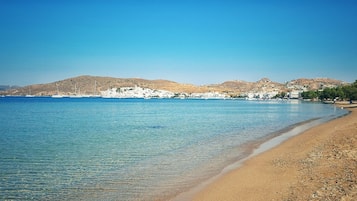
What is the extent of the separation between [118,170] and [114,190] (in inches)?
147

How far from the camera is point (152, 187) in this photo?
1376cm

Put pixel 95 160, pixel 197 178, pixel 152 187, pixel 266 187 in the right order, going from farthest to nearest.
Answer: pixel 95 160
pixel 197 178
pixel 152 187
pixel 266 187

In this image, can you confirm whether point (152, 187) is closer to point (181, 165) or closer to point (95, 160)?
point (181, 165)

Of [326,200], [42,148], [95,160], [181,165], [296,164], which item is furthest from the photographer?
[42,148]

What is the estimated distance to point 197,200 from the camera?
466 inches

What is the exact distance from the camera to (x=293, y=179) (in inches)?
535

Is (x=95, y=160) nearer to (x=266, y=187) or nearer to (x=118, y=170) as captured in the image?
(x=118, y=170)

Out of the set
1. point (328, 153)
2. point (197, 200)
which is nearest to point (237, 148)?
point (328, 153)

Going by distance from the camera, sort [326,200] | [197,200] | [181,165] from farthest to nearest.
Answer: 1. [181,165]
2. [197,200]
3. [326,200]

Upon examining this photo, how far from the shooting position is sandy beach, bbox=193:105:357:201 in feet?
36.7

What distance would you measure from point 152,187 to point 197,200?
254 centimetres

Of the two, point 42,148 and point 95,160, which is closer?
point 95,160

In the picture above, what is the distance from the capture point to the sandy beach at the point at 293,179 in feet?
36.7

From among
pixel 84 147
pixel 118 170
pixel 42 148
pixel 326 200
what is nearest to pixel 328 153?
pixel 326 200
